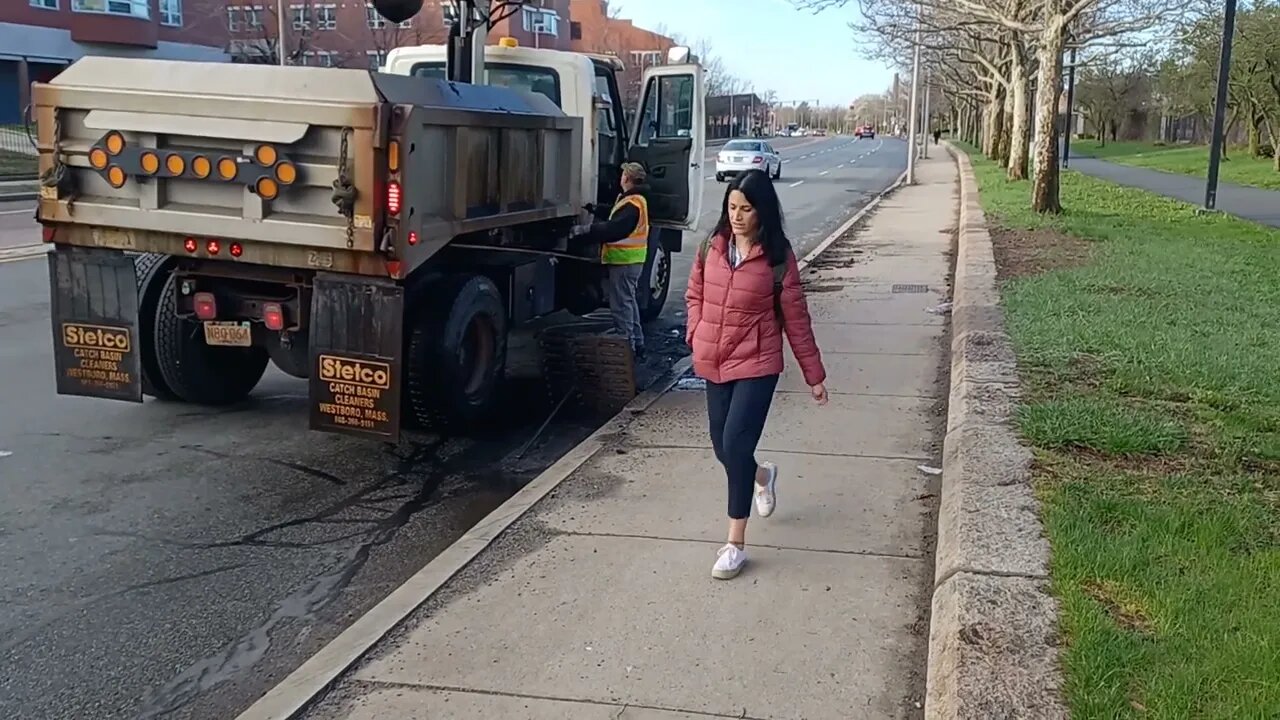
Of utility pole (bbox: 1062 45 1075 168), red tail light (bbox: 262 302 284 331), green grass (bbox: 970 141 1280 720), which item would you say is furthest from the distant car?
red tail light (bbox: 262 302 284 331)

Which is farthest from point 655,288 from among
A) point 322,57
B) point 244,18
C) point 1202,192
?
point 322,57

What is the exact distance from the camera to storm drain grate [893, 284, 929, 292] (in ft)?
42.7

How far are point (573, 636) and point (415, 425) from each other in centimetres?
343

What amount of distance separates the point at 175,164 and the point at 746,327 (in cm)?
333

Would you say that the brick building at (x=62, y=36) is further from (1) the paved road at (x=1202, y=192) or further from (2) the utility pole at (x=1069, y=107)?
(1) the paved road at (x=1202, y=192)

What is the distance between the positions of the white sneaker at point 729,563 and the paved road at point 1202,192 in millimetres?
18862

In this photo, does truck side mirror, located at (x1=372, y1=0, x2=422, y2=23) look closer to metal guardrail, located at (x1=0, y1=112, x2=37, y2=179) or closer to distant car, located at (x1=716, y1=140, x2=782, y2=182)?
metal guardrail, located at (x1=0, y1=112, x2=37, y2=179)

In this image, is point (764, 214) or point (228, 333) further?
point (228, 333)

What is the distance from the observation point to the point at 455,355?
7.12 m

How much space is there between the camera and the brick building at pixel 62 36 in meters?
42.9

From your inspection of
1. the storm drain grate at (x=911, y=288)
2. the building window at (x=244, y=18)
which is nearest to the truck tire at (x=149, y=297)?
the storm drain grate at (x=911, y=288)

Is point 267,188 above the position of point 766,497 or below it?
above

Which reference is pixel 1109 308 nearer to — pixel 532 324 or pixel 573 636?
pixel 532 324

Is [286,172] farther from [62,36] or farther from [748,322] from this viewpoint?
[62,36]
